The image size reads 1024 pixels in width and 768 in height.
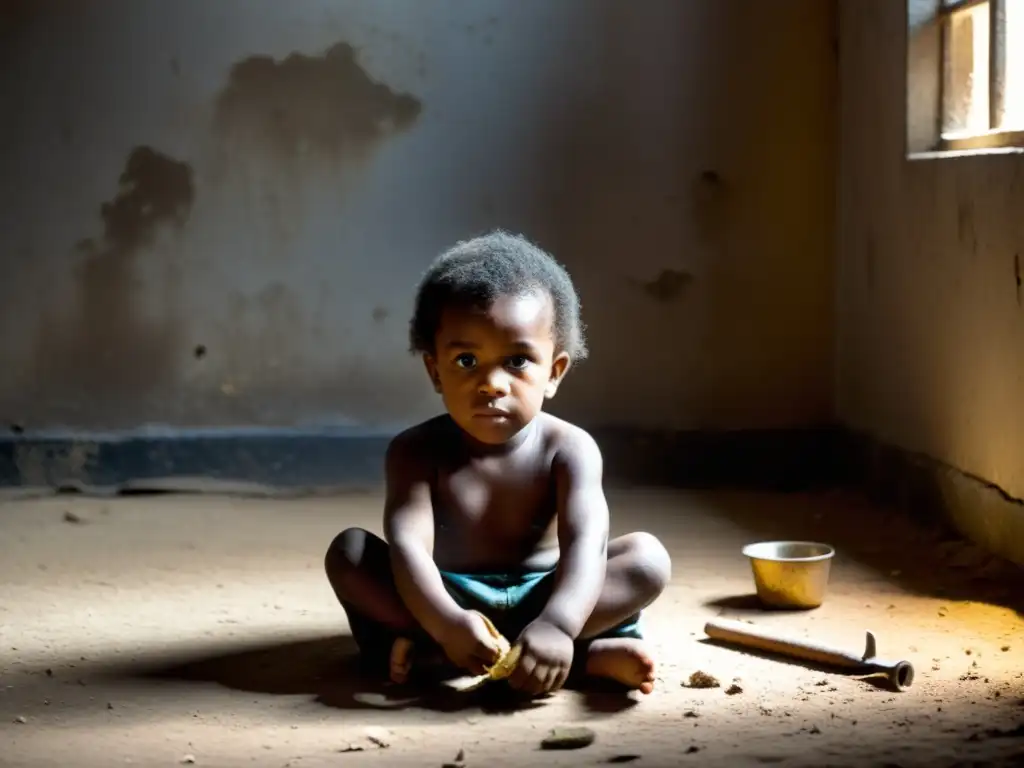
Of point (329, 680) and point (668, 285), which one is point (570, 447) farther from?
point (668, 285)

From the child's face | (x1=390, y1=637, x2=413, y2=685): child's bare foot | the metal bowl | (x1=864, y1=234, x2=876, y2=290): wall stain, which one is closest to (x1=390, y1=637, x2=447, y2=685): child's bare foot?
(x1=390, y1=637, x2=413, y2=685): child's bare foot

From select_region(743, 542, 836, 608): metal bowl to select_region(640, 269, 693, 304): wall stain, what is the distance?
1.82 metres

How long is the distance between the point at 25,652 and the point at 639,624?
1324mm

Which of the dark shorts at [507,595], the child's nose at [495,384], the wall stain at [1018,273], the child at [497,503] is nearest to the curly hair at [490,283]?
the child at [497,503]

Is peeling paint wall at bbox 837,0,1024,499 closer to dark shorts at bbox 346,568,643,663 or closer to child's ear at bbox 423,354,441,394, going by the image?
dark shorts at bbox 346,568,643,663

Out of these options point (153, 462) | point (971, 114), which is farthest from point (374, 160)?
point (971, 114)

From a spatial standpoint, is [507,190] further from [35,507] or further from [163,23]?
[35,507]

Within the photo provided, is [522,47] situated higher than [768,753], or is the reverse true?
[522,47]

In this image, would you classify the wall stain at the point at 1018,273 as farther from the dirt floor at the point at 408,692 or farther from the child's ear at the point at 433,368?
the child's ear at the point at 433,368

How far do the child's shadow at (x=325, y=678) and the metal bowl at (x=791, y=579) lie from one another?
95cm

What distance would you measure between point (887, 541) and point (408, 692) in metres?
1.91

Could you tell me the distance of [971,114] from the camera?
4227mm

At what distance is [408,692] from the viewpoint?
2744 mm

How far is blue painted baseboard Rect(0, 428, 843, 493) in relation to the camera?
5105mm
